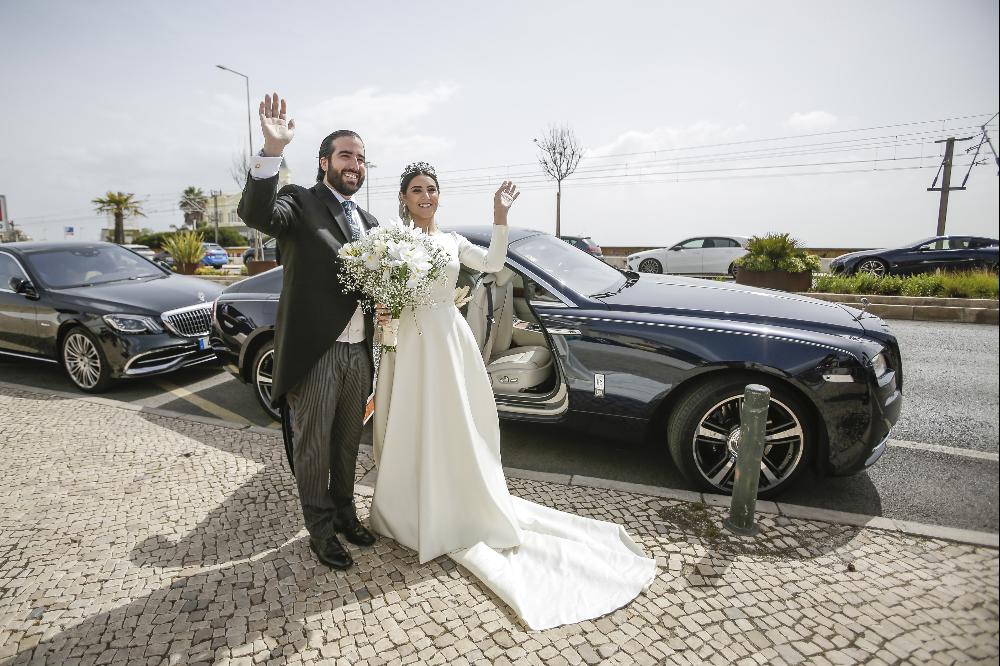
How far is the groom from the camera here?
270 centimetres

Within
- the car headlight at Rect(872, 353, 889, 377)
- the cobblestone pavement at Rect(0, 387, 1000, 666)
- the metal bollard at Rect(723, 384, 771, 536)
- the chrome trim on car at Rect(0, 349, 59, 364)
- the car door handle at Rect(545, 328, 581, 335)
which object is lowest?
the cobblestone pavement at Rect(0, 387, 1000, 666)

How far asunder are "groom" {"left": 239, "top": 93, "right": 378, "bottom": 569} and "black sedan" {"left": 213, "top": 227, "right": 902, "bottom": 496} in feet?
4.03

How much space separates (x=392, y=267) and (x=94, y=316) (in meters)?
5.06

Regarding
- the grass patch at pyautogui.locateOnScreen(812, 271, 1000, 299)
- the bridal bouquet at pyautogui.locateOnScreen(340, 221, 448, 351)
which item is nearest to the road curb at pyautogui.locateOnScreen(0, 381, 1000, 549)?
the bridal bouquet at pyautogui.locateOnScreen(340, 221, 448, 351)

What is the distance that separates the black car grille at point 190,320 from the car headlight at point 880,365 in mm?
6165

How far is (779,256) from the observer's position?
38.6 feet

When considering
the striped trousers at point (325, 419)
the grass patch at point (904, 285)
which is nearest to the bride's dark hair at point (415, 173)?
the striped trousers at point (325, 419)

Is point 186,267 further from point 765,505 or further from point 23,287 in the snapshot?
point 765,505

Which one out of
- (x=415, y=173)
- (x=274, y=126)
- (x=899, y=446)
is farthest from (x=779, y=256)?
(x=274, y=126)

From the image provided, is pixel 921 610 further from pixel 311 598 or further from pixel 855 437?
pixel 311 598

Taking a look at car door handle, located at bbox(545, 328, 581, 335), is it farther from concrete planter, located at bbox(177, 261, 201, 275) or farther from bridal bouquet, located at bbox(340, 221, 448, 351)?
concrete planter, located at bbox(177, 261, 201, 275)

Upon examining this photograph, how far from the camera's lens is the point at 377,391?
303 centimetres

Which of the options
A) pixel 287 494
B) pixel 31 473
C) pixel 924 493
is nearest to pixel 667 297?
pixel 924 493

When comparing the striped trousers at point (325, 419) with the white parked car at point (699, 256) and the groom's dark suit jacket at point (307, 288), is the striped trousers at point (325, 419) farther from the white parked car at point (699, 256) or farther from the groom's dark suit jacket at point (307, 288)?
the white parked car at point (699, 256)
